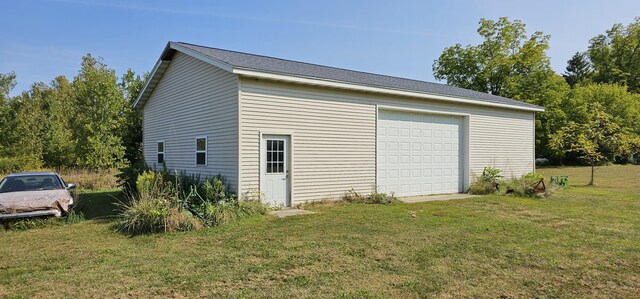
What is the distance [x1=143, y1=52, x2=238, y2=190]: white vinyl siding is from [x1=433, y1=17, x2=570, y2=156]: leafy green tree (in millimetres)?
30301

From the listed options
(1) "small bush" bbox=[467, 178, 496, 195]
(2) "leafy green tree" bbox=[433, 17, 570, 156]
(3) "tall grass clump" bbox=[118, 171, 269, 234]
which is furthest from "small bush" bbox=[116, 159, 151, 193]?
(2) "leafy green tree" bbox=[433, 17, 570, 156]

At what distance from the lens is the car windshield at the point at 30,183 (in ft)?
29.0

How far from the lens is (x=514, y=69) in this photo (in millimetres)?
36312

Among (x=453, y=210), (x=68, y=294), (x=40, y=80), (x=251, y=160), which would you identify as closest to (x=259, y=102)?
(x=251, y=160)

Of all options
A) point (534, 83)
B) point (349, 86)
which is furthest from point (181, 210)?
point (534, 83)

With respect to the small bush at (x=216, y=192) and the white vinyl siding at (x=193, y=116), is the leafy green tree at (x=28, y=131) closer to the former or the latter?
the white vinyl siding at (x=193, y=116)

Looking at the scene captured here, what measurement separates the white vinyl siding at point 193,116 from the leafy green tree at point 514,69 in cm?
3030

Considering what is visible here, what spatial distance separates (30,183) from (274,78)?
Result: 6.26m

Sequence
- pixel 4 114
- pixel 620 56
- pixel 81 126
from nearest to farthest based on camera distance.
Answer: pixel 81 126 → pixel 4 114 → pixel 620 56

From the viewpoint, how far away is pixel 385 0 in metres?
12.9

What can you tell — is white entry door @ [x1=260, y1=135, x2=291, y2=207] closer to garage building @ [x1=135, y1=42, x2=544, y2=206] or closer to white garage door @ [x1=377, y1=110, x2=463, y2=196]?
garage building @ [x1=135, y1=42, x2=544, y2=206]

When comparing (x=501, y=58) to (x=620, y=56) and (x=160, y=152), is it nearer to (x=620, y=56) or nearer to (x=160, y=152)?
(x=620, y=56)

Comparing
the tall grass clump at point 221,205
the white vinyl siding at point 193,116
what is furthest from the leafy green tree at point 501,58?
the tall grass clump at point 221,205

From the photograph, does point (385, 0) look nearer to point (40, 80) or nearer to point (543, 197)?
point (543, 197)
